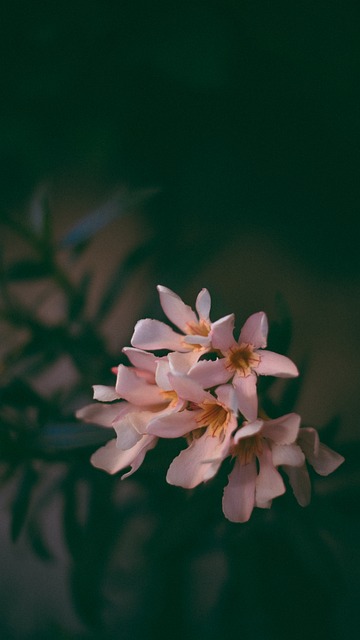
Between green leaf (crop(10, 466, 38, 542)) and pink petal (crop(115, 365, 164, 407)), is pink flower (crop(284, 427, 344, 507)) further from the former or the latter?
green leaf (crop(10, 466, 38, 542))

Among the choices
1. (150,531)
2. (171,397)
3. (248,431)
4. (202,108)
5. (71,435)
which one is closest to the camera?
(248,431)

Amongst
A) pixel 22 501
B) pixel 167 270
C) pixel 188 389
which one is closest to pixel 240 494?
pixel 188 389

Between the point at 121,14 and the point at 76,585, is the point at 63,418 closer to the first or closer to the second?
the point at 76,585

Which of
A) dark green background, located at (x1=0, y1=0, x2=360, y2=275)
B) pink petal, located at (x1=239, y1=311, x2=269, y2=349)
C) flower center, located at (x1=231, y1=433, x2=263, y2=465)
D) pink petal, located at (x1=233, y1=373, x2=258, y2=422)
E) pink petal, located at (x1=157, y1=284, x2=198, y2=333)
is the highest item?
dark green background, located at (x1=0, y1=0, x2=360, y2=275)

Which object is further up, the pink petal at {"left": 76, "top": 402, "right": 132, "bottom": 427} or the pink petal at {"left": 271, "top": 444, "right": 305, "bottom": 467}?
the pink petal at {"left": 76, "top": 402, "right": 132, "bottom": 427}

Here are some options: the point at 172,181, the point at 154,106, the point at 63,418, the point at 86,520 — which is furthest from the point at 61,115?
the point at 86,520

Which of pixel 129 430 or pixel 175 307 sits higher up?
pixel 175 307

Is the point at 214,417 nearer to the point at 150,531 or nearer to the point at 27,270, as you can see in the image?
the point at 150,531

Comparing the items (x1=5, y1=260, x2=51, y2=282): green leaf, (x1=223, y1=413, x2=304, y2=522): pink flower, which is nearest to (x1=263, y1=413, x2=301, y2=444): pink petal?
(x1=223, y1=413, x2=304, y2=522): pink flower
